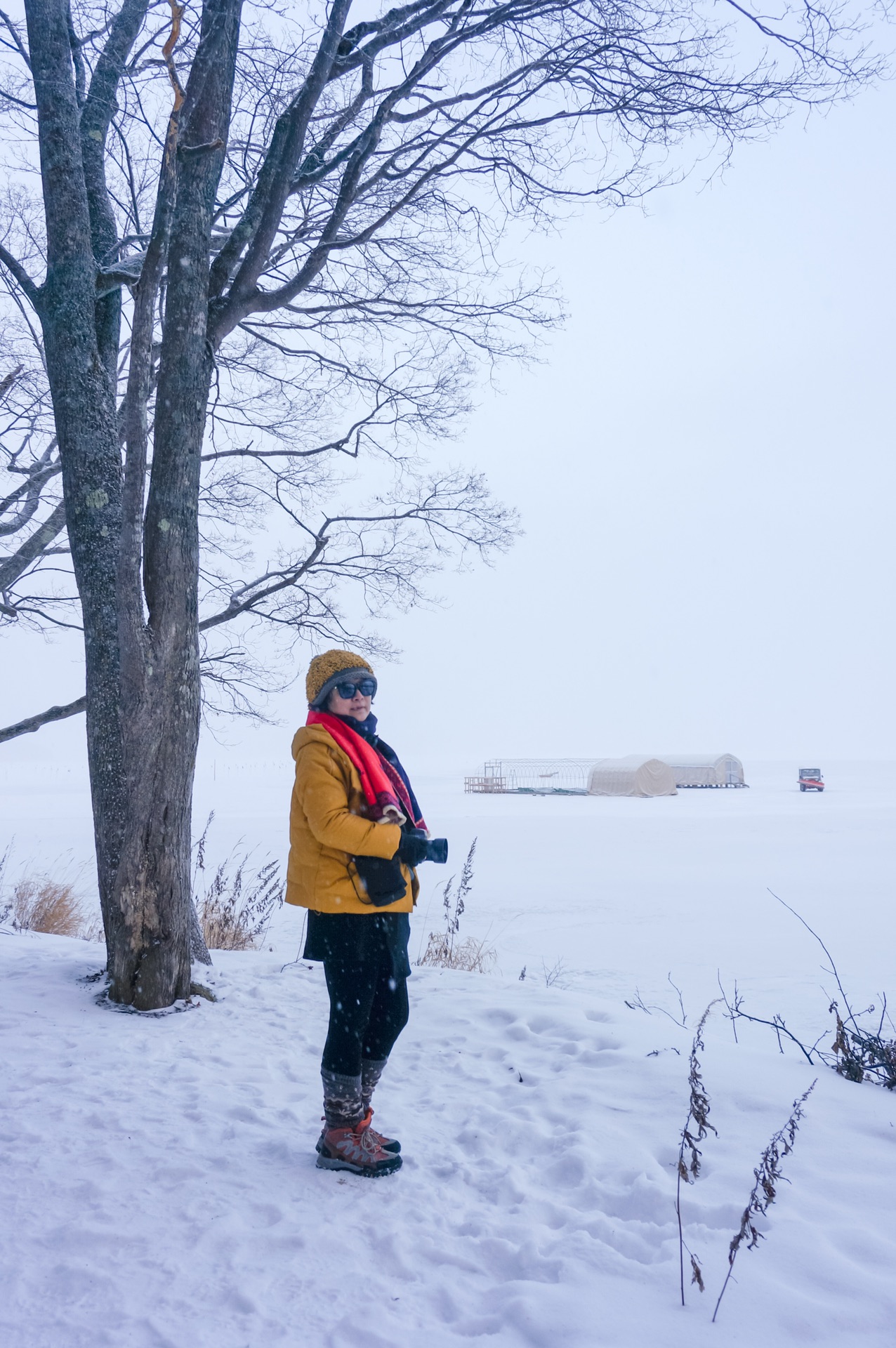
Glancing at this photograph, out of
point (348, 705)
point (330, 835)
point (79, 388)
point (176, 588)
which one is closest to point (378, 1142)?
point (330, 835)

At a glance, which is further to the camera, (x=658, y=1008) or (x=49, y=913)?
(x=49, y=913)

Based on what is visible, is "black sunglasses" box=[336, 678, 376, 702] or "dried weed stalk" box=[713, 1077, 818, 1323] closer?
"dried weed stalk" box=[713, 1077, 818, 1323]

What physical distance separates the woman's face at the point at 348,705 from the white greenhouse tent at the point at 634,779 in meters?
35.8

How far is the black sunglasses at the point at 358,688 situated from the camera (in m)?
3.02

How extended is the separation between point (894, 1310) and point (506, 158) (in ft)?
21.7

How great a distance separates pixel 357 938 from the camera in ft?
9.12

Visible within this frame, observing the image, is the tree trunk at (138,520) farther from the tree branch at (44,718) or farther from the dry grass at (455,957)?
the dry grass at (455,957)

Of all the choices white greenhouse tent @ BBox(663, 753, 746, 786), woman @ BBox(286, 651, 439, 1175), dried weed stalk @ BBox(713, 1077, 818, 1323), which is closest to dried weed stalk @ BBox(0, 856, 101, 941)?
woman @ BBox(286, 651, 439, 1175)

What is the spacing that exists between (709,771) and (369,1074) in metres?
44.7

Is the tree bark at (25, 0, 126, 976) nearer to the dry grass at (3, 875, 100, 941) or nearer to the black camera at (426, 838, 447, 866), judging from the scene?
the black camera at (426, 838, 447, 866)

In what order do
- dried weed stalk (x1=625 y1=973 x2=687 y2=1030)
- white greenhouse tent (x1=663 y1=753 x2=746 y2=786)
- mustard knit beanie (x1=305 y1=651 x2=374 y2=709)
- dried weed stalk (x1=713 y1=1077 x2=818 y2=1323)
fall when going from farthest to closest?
white greenhouse tent (x1=663 y1=753 x2=746 y2=786) → dried weed stalk (x1=625 y1=973 x2=687 y2=1030) → mustard knit beanie (x1=305 y1=651 x2=374 y2=709) → dried weed stalk (x1=713 y1=1077 x2=818 y2=1323)

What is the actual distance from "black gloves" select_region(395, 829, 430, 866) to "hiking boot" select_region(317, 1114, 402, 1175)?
932 millimetres

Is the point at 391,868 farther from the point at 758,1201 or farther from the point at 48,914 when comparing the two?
the point at 48,914

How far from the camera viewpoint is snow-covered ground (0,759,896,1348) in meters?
2.03
